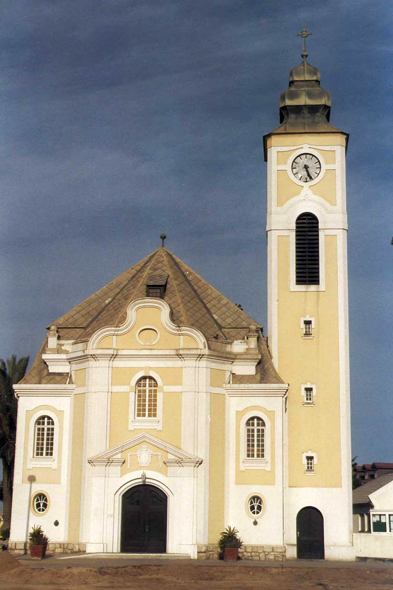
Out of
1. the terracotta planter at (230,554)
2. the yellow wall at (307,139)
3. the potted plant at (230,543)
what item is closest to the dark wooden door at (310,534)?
the potted plant at (230,543)

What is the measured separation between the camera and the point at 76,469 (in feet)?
132

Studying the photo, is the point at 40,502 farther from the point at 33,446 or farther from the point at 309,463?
the point at 309,463

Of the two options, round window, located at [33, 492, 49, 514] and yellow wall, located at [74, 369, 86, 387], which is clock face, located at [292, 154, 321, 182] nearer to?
yellow wall, located at [74, 369, 86, 387]

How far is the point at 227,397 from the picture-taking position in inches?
1625

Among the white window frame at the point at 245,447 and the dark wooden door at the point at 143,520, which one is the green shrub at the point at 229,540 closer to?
the dark wooden door at the point at 143,520

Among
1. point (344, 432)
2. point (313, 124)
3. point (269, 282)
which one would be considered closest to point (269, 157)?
point (313, 124)

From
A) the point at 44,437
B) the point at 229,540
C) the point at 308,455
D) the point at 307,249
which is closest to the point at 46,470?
the point at 44,437

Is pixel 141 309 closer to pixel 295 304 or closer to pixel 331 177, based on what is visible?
pixel 295 304

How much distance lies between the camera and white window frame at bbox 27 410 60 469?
4112 centimetres

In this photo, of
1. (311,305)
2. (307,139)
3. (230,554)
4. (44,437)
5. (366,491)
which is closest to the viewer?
(230,554)

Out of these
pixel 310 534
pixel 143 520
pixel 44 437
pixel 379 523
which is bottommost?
pixel 310 534

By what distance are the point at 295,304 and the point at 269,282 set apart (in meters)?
1.81

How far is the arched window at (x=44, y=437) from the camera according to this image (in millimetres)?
41531

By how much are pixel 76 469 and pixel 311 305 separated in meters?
13.8
